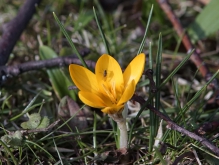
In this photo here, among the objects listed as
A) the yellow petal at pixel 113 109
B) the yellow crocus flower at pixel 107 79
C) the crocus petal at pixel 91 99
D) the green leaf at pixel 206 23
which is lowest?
the yellow petal at pixel 113 109

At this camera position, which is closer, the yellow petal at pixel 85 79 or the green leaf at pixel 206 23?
the yellow petal at pixel 85 79

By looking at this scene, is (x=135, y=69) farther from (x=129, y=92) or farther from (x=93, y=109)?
(x=93, y=109)

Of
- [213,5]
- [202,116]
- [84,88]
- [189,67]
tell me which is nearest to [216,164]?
[202,116]

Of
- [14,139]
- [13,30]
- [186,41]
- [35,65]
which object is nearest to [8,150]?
[14,139]

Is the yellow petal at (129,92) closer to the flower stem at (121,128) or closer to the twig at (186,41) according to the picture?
the flower stem at (121,128)

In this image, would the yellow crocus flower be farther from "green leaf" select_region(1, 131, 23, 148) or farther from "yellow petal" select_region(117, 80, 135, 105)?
"green leaf" select_region(1, 131, 23, 148)

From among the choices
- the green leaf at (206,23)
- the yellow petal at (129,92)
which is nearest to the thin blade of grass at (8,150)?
the yellow petal at (129,92)

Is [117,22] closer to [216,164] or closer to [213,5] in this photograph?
[213,5]

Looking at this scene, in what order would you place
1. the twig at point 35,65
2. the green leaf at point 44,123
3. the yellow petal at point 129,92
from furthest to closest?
the twig at point 35,65 < the green leaf at point 44,123 < the yellow petal at point 129,92
